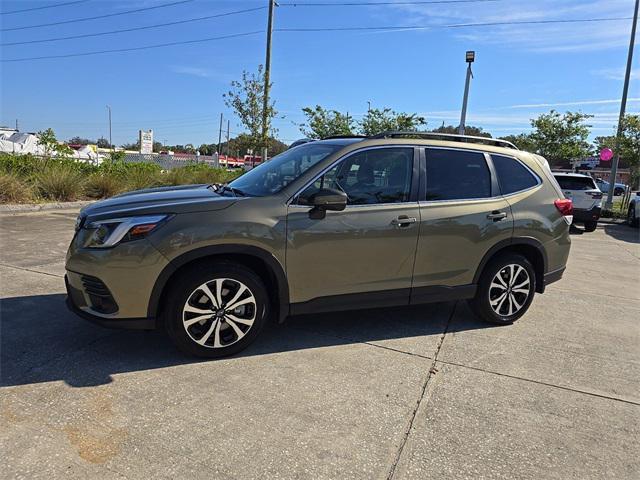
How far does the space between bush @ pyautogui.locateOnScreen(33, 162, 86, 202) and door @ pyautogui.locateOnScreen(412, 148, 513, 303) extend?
1094cm

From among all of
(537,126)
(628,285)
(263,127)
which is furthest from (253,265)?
(537,126)

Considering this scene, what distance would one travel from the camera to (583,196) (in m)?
13.6

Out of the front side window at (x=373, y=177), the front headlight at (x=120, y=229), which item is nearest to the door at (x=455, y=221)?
the front side window at (x=373, y=177)

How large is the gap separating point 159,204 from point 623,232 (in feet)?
50.6

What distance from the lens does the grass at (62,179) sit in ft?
36.4

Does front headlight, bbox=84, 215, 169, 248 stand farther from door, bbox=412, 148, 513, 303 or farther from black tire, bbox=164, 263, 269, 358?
door, bbox=412, 148, 513, 303

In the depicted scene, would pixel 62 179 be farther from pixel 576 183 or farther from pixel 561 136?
pixel 561 136

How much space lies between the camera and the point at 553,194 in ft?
16.2

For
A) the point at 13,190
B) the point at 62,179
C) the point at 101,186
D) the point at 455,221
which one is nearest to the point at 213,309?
the point at 455,221

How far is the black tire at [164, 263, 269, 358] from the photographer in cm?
348

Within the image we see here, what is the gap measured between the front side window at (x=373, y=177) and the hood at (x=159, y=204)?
770 millimetres

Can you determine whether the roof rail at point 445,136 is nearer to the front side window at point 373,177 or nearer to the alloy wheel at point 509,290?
the front side window at point 373,177

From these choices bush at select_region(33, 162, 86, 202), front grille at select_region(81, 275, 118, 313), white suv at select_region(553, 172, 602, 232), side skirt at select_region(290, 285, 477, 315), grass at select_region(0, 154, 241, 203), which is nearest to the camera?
front grille at select_region(81, 275, 118, 313)

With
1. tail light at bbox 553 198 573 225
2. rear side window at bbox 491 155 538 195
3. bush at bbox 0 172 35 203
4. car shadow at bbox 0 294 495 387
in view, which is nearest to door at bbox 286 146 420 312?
car shadow at bbox 0 294 495 387
